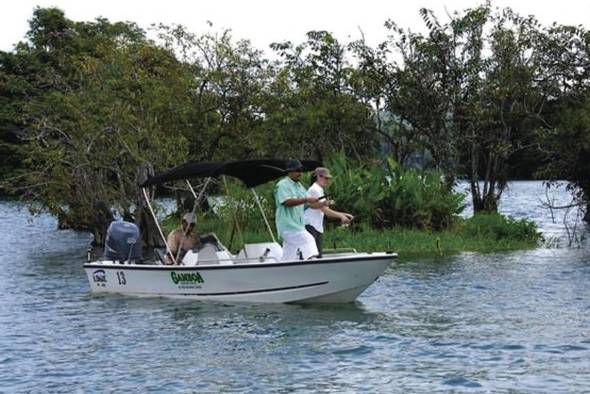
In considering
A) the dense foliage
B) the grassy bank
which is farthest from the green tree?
the grassy bank

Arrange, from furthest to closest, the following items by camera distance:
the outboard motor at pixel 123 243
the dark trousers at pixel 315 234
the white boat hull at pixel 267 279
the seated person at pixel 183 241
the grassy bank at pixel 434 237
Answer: the grassy bank at pixel 434 237, the outboard motor at pixel 123 243, the seated person at pixel 183 241, the dark trousers at pixel 315 234, the white boat hull at pixel 267 279

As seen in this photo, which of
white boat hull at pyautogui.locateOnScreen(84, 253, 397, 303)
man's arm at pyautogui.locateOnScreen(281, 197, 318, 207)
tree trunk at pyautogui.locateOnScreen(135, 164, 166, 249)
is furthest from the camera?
tree trunk at pyautogui.locateOnScreen(135, 164, 166, 249)

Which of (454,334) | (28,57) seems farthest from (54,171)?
(28,57)

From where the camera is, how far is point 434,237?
99.3 feet

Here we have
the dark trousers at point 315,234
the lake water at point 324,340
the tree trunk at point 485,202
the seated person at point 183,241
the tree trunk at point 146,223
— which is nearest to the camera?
the lake water at point 324,340

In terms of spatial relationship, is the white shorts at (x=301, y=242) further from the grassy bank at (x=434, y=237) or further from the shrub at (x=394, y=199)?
the shrub at (x=394, y=199)

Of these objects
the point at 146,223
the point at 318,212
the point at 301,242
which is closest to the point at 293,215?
the point at 301,242

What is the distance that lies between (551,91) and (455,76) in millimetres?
3364

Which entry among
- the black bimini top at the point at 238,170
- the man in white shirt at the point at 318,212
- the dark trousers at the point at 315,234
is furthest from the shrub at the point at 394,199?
the man in white shirt at the point at 318,212

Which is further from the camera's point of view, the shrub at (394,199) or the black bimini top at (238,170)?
the shrub at (394,199)

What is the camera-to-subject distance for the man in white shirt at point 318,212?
18562mm

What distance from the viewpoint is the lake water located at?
44.1ft

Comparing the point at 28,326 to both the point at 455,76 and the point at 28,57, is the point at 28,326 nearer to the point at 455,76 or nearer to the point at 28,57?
the point at 455,76

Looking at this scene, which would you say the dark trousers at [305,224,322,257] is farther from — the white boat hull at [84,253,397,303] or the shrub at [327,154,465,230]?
the shrub at [327,154,465,230]
